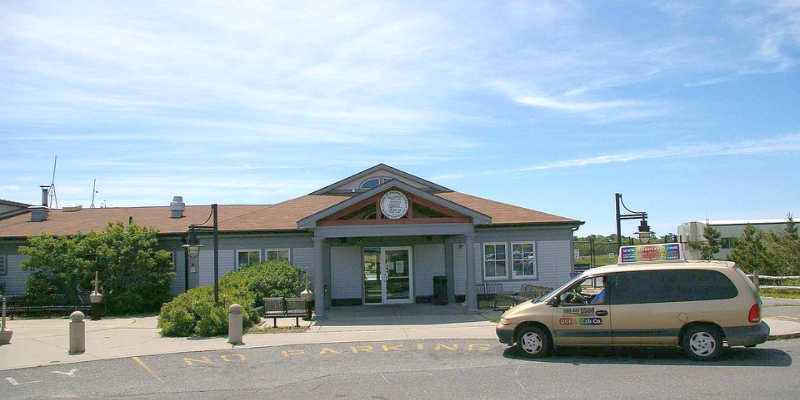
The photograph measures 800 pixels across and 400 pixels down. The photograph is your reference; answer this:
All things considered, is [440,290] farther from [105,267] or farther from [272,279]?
[105,267]

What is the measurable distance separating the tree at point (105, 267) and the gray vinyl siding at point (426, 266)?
28.9ft

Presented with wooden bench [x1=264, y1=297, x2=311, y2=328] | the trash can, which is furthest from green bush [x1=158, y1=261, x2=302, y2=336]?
the trash can

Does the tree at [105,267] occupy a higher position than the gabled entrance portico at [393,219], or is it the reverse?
the gabled entrance portico at [393,219]

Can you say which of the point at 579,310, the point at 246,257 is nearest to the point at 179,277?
the point at 246,257

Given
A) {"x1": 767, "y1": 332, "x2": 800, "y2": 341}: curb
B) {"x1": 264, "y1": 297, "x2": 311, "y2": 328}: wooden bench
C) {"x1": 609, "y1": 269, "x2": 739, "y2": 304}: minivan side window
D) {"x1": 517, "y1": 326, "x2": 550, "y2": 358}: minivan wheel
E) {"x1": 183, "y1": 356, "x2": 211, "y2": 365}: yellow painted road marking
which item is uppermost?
{"x1": 609, "y1": 269, "x2": 739, "y2": 304}: minivan side window

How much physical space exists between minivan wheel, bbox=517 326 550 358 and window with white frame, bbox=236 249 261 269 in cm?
1312

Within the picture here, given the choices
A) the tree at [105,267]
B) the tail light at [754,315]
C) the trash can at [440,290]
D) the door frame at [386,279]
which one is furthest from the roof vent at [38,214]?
the tail light at [754,315]

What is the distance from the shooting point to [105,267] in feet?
73.3

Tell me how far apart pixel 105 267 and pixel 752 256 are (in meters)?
30.6

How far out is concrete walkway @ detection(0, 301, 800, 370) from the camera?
1334cm

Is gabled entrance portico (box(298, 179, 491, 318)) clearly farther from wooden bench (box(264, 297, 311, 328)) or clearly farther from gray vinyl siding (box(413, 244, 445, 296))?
gray vinyl siding (box(413, 244, 445, 296))

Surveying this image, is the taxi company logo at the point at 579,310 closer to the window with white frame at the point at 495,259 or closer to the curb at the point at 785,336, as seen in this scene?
the curb at the point at 785,336

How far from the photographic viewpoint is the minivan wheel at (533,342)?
11703 millimetres

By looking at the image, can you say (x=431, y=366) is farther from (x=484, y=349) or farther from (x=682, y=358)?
(x=682, y=358)
